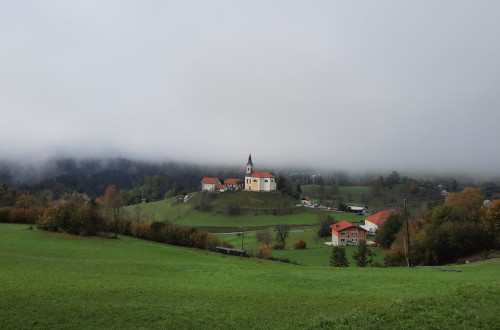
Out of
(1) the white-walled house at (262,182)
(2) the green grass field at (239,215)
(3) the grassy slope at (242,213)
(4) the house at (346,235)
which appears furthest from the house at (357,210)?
(4) the house at (346,235)

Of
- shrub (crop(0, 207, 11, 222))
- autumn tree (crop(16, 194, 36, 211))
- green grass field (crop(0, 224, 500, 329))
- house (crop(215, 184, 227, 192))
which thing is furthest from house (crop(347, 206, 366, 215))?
green grass field (crop(0, 224, 500, 329))

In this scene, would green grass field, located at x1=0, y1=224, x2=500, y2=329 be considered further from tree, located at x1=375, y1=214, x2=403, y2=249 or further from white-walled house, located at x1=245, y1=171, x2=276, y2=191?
white-walled house, located at x1=245, y1=171, x2=276, y2=191

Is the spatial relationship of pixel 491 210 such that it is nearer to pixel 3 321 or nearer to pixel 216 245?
pixel 216 245

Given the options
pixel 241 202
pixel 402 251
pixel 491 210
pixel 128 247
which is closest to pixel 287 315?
pixel 128 247

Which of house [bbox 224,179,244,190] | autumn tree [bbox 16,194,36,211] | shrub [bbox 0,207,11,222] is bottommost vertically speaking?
shrub [bbox 0,207,11,222]

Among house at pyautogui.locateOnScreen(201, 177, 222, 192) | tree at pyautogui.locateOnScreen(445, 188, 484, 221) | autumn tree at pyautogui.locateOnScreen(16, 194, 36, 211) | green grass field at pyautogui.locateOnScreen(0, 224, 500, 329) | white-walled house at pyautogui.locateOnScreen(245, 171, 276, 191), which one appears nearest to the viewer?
green grass field at pyautogui.locateOnScreen(0, 224, 500, 329)

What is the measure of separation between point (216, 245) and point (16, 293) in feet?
148

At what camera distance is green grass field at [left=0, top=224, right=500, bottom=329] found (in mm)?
10906

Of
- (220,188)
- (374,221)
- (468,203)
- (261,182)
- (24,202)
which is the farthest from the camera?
(220,188)

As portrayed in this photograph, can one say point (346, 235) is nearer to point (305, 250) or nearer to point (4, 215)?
point (305, 250)

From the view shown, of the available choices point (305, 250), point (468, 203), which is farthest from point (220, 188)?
point (468, 203)

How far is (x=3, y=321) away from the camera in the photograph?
1128 cm

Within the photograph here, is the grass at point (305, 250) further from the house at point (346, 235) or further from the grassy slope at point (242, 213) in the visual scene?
the grassy slope at point (242, 213)

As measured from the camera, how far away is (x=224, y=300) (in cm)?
1602
